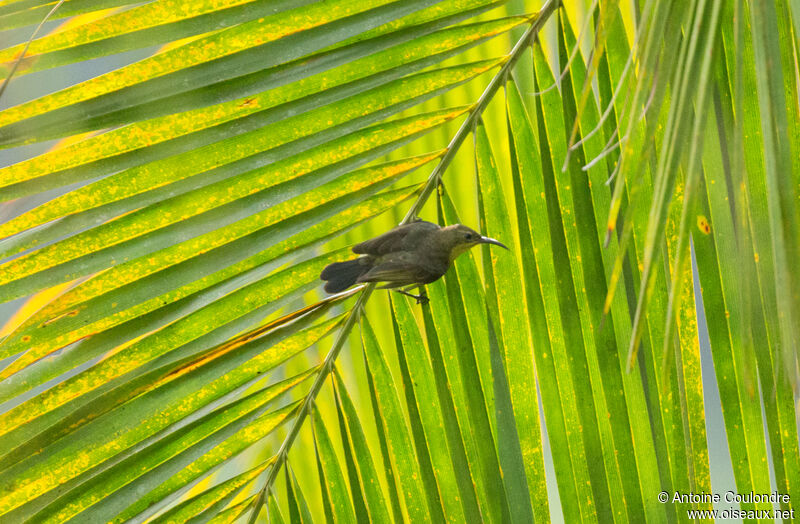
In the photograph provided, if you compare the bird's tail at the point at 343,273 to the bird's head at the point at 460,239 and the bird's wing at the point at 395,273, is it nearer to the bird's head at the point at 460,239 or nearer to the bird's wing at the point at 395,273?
the bird's wing at the point at 395,273

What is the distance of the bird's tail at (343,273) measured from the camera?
1462 mm

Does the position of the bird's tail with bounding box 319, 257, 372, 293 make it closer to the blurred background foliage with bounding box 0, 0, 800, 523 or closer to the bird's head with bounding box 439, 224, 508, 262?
the blurred background foliage with bounding box 0, 0, 800, 523

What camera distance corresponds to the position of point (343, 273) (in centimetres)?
150

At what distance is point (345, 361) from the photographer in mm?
1836

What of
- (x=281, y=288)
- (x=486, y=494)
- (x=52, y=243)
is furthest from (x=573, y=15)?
(x=52, y=243)

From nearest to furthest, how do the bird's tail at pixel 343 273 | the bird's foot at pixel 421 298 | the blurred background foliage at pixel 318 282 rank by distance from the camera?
the blurred background foliage at pixel 318 282
the bird's tail at pixel 343 273
the bird's foot at pixel 421 298

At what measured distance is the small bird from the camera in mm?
1440

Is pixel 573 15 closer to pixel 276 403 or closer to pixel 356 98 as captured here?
pixel 356 98

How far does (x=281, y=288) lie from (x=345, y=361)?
0.35m

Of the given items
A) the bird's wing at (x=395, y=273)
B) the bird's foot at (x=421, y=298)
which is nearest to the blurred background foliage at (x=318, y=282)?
the bird's foot at (x=421, y=298)

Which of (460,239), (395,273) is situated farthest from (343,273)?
(460,239)

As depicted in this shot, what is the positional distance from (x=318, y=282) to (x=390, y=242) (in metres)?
0.18

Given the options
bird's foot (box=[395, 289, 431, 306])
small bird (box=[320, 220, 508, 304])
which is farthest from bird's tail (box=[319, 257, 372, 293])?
bird's foot (box=[395, 289, 431, 306])

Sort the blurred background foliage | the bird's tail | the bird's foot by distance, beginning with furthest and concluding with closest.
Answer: the bird's foot, the bird's tail, the blurred background foliage
